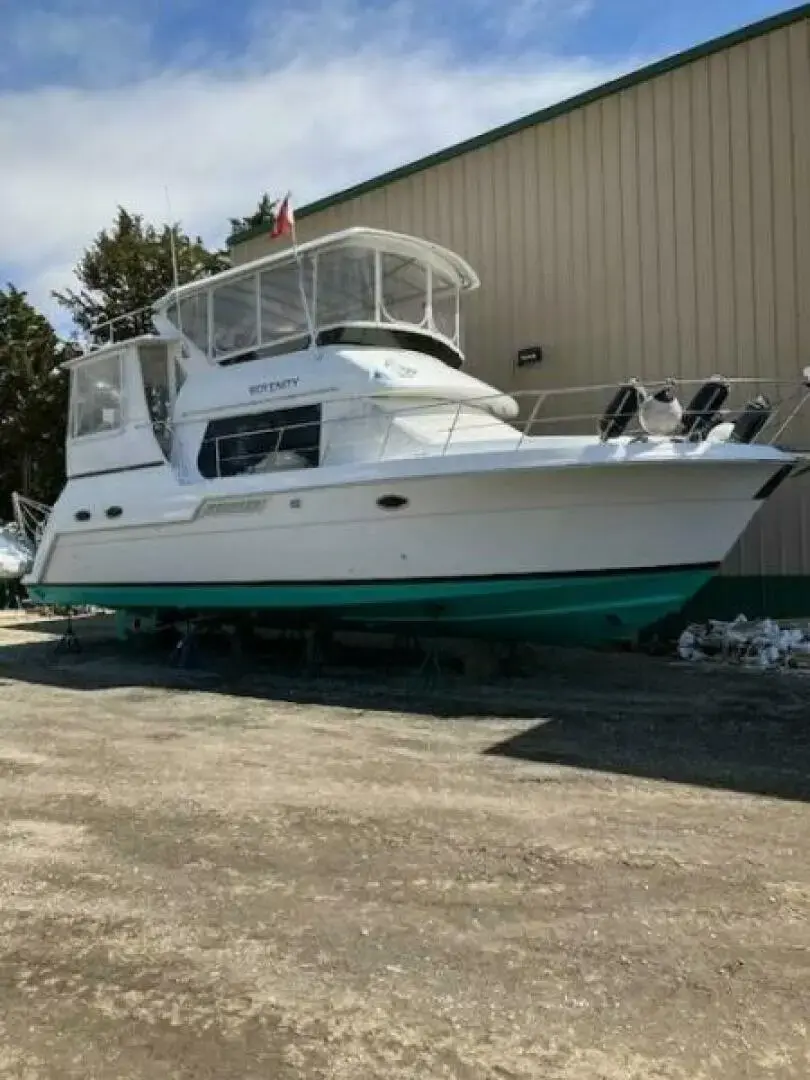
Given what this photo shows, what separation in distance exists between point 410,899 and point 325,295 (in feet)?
21.4

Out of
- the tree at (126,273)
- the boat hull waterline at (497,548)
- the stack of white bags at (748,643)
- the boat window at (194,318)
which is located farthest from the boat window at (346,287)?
→ the tree at (126,273)

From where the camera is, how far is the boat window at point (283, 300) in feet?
28.7

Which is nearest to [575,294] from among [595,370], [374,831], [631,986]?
[595,370]

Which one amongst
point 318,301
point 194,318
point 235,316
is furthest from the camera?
point 194,318

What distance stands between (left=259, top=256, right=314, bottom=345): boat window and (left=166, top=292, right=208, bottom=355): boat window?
0.73 meters

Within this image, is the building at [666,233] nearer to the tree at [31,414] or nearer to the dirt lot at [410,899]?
the dirt lot at [410,899]

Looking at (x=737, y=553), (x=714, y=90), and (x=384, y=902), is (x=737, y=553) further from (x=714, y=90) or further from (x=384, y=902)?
(x=384, y=902)

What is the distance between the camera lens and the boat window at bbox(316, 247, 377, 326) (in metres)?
8.69

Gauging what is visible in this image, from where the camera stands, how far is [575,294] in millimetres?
10664

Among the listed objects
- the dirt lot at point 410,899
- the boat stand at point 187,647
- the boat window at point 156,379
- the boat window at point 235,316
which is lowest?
the dirt lot at point 410,899

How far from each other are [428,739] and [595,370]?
606 centimetres

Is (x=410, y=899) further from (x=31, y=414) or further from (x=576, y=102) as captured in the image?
(x=31, y=414)

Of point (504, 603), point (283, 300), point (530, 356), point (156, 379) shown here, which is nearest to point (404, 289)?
point (283, 300)

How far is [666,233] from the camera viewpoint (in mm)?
10000
